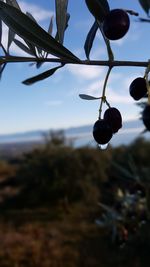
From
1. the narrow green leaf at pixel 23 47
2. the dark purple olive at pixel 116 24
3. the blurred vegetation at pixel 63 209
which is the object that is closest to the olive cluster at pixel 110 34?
the dark purple olive at pixel 116 24

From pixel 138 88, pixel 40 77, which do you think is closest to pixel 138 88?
pixel 138 88

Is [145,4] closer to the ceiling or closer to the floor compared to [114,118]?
closer to the ceiling

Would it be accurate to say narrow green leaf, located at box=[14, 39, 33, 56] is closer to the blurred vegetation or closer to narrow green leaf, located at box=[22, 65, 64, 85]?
narrow green leaf, located at box=[22, 65, 64, 85]

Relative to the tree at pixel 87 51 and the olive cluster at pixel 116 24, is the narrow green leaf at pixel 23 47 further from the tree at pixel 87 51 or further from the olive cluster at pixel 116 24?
the olive cluster at pixel 116 24

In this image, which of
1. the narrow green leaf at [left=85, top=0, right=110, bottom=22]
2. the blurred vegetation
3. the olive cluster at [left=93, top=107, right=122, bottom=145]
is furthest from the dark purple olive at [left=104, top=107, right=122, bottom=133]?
the blurred vegetation

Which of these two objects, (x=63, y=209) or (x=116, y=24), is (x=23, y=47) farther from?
(x=63, y=209)

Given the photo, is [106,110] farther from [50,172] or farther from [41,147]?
[41,147]
